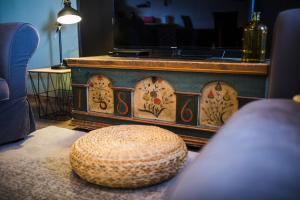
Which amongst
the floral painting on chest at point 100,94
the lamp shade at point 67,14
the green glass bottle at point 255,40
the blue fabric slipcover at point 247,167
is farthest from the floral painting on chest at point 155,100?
the blue fabric slipcover at point 247,167

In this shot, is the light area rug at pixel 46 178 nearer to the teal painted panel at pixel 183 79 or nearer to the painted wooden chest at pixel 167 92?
the painted wooden chest at pixel 167 92

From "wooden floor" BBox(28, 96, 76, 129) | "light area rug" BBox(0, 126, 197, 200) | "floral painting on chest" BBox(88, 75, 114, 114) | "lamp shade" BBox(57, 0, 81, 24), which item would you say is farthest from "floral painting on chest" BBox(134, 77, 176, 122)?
"lamp shade" BBox(57, 0, 81, 24)

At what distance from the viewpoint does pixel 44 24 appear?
3104mm

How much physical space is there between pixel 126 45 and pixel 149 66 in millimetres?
470

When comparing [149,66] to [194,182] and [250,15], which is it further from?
[194,182]

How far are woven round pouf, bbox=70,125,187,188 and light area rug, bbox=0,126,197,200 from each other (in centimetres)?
5

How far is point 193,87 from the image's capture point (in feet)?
5.52

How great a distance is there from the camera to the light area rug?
3.82 ft

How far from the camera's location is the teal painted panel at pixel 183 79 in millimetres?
1547

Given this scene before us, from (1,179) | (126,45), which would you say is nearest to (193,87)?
(126,45)

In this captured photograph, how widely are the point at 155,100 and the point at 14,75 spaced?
880mm

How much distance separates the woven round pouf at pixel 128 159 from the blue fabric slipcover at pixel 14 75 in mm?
733

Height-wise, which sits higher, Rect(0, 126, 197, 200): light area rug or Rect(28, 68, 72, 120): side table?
Rect(28, 68, 72, 120): side table

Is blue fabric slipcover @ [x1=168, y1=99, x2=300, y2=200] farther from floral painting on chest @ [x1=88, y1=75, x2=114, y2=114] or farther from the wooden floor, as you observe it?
the wooden floor
